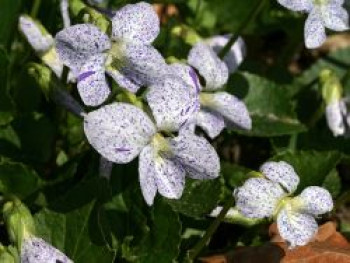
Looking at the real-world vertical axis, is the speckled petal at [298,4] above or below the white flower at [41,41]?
above

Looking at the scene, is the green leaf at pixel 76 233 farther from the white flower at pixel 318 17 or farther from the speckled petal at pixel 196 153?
the white flower at pixel 318 17

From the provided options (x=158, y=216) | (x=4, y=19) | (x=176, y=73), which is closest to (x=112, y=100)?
(x=176, y=73)

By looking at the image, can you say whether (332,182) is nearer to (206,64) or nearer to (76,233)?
(206,64)

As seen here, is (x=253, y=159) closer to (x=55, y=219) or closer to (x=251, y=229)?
(x=251, y=229)

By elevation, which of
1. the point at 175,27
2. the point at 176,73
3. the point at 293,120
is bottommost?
the point at 293,120

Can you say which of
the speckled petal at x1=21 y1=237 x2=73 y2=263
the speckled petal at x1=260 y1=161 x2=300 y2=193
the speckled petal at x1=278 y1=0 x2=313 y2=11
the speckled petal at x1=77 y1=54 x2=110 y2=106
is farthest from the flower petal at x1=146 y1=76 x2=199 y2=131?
the speckled petal at x1=278 y1=0 x2=313 y2=11

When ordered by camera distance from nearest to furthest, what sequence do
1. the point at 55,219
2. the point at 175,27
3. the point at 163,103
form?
the point at 163,103
the point at 55,219
the point at 175,27

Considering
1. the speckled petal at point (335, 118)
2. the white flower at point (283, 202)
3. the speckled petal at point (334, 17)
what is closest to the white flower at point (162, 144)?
the white flower at point (283, 202)
